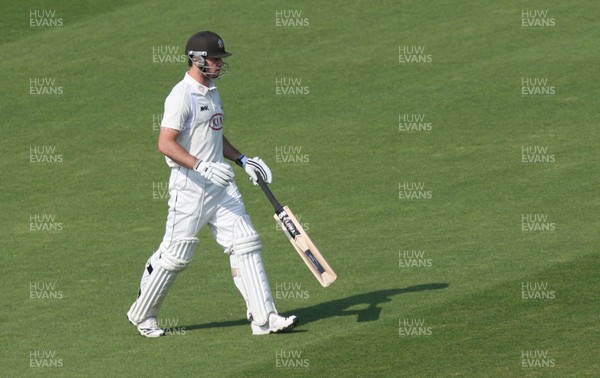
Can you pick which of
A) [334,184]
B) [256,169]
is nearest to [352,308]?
[256,169]

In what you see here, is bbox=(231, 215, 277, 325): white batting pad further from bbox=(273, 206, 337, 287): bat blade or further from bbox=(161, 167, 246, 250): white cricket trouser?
bbox=(273, 206, 337, 287): bat blade

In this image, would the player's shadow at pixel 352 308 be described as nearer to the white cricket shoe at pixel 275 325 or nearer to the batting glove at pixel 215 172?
the white cricket shoe at pixel 275 325

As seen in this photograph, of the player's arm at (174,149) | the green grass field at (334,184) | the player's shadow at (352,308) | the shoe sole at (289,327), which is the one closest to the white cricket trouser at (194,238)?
the shoe sole at (289,327)

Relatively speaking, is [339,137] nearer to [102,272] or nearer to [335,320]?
[102,272]

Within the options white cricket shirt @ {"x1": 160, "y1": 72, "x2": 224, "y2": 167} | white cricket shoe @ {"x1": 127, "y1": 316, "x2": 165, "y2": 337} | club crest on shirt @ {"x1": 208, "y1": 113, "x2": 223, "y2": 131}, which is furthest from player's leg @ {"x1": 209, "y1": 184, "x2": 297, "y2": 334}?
white cricket shoe @ {"x1": 127, "y1": 316, "x2": 165, "y2": 337}

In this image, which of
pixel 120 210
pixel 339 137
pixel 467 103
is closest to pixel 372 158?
pixel 339 137

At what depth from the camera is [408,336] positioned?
11719 mm

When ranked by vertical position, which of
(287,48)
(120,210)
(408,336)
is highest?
(287,48)

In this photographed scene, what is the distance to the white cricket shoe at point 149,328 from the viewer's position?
1242cm

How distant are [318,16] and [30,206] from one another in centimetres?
976

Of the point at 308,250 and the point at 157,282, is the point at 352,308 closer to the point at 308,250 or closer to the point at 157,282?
the point at 308,250

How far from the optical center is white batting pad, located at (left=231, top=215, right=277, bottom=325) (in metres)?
12.2

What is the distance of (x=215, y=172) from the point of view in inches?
470

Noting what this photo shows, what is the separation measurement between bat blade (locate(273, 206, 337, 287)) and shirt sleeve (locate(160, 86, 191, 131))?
1357mm
